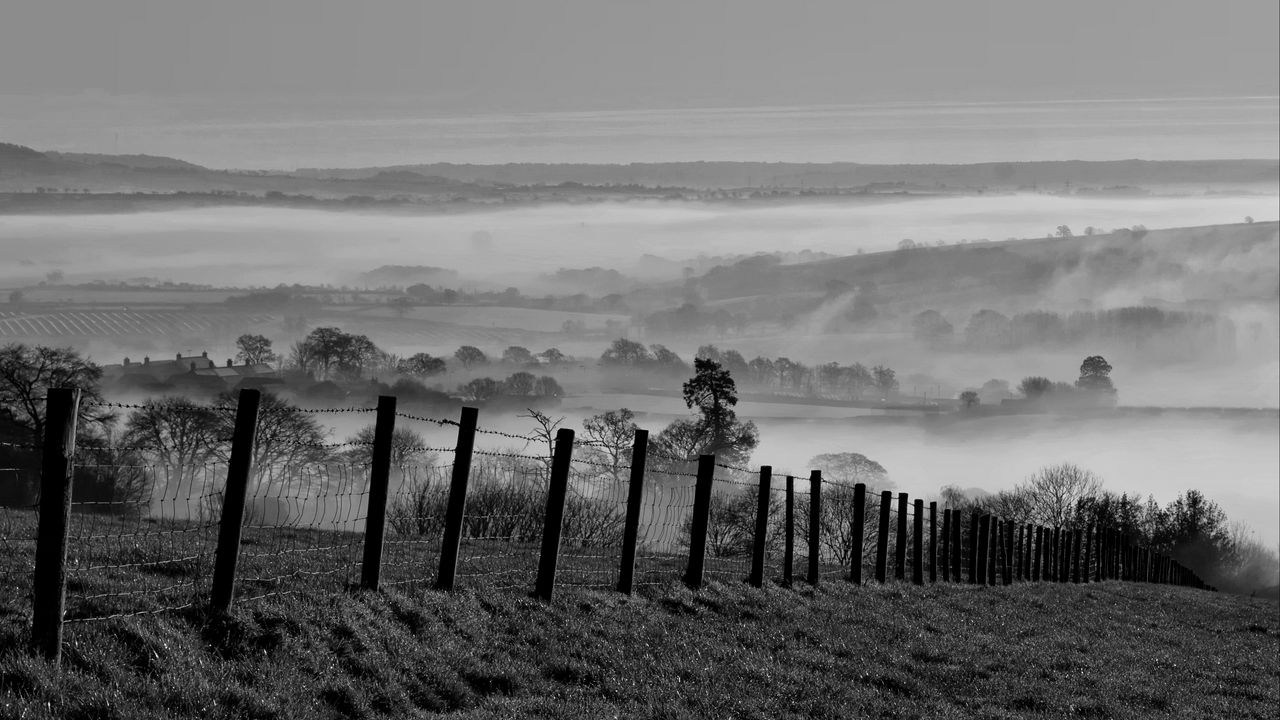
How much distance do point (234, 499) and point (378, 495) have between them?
2311 mm

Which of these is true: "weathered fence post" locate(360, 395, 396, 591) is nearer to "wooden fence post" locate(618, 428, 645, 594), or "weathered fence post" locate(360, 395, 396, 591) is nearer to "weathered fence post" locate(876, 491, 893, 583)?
"wooden fence post" locate(618, 428, 645, 594)

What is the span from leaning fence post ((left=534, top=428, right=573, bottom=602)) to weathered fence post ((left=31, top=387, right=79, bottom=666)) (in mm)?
6803

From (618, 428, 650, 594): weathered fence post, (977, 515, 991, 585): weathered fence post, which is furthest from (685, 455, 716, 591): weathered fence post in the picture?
(977, 515, 991, 585): weathered fence post

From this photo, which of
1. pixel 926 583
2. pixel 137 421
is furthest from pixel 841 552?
pixel 926 583

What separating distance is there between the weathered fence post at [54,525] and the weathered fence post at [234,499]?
5.73 feet

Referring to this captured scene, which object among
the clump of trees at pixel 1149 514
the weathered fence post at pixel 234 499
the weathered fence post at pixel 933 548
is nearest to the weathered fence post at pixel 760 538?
the weathered fence post at pixel 234 499

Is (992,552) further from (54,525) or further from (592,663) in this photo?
(54,525)

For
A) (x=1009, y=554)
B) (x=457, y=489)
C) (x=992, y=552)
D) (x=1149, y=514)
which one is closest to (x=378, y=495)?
(x=457, y=489)

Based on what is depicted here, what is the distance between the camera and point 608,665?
13.4 m

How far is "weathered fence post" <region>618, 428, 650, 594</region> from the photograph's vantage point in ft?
58.4

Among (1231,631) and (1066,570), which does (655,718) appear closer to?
(1231,631)

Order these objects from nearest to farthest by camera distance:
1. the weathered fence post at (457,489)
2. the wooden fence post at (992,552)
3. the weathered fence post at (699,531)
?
the weathered fence post at (457,489), the weathered fence post at (699,531), the wooden fence post at (992,552)

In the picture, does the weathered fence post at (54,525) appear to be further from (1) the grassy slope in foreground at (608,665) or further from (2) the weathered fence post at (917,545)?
(2) the weathered fence post at (917,545)

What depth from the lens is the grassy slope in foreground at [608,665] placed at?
1005 cm
